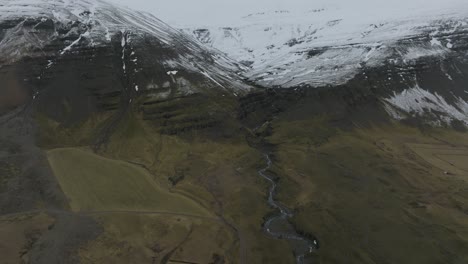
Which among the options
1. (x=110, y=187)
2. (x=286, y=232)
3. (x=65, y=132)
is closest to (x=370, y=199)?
(x=286, y=232)

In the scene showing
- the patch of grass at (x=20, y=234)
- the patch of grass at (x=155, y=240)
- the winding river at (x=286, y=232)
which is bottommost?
the winding river at (x=286, y=232)

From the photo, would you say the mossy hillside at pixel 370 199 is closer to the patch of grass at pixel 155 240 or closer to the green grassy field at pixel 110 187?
the patch of grass at pixel 155 240

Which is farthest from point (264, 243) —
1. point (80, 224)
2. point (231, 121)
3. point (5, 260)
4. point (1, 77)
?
point (1, 77)

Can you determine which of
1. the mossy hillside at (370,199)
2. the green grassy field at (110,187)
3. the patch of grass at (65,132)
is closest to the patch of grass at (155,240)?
the green grassy field at (110,187)

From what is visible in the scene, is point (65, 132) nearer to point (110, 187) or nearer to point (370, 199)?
point (110, 187)

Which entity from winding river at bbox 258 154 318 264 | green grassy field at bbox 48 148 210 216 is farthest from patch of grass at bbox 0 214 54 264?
winding river at bbox 258 154 318 264

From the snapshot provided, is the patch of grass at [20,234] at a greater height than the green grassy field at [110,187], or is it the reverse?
the patch of grass at [20,234]
